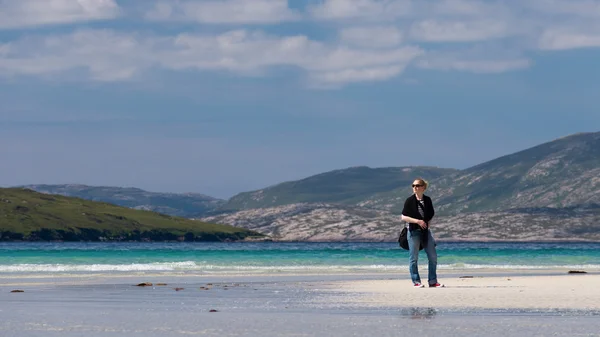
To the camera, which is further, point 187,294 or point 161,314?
point 187,294

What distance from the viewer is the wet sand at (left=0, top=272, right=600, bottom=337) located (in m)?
19.0

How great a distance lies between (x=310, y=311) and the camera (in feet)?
77.0

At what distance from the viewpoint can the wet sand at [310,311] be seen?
62.5 ft

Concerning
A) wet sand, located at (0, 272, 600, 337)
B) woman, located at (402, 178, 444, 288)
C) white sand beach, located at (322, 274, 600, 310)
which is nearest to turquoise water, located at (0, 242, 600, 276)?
white sand beach, located at (322, 274, 600, 310)

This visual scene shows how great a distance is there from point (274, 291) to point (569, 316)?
42.7 feet

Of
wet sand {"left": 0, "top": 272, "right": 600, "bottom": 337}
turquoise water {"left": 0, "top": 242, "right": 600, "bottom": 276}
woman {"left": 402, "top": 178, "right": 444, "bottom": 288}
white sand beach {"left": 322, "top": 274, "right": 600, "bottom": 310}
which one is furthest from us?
turquoise water {"left": 0, "top": 242, "right": 600, "bottom": 276}

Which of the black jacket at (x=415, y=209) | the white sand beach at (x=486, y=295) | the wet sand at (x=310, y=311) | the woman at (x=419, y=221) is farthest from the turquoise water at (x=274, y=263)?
the black jacket at (x=415, y=209)

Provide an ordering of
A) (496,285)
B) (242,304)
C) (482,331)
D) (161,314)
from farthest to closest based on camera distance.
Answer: (496,285)
(242,304)
(161,314)
(482,331)

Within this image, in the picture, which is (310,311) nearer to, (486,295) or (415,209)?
(486,295)

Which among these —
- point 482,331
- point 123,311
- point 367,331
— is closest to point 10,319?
point 123,311

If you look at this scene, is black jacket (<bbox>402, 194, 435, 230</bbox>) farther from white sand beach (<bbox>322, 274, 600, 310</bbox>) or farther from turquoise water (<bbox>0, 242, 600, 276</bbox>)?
turquoise water (<bbox>0, 242, 600, 276</bbox>)

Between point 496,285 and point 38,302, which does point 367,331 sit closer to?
point 38,302

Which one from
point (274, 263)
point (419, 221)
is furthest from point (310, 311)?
point (274, 263)

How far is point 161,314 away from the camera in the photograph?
23.0 meters
